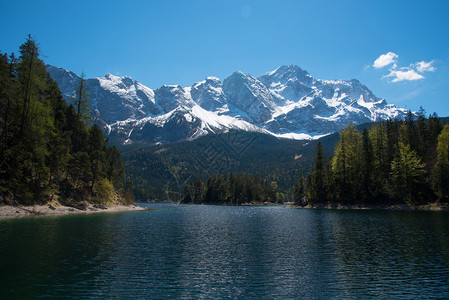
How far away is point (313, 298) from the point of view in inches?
617

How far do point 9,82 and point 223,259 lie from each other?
171 feet

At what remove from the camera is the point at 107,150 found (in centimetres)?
10631

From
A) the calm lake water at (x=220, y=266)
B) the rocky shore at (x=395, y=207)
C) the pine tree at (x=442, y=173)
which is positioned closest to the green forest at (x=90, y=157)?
the pine tree at (x=442, y=173)

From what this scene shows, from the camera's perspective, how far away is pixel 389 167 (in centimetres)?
9344

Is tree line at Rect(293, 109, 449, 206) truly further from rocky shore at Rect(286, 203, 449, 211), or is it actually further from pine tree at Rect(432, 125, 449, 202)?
rocky shore at Rect(286, 203, 449, 211)

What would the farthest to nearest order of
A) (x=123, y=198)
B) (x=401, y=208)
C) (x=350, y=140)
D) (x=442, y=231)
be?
(x=123, y=198) → (x=350, y=140) → (x=401, y=208) → (x=442, y=231)

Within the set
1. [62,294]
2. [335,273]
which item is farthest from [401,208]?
[62,294]

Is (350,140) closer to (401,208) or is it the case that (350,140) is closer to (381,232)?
(401,208)

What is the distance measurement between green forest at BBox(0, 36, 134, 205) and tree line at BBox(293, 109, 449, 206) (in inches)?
3133

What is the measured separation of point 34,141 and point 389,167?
9734 centimetres

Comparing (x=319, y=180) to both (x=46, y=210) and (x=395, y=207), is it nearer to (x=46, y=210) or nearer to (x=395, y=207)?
(x=395, y=207)

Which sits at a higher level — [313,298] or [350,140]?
[350,140]

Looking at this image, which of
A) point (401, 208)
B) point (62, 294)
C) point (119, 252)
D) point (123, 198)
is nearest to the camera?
point (62, 294)

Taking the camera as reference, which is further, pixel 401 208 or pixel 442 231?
pixel 401 208
